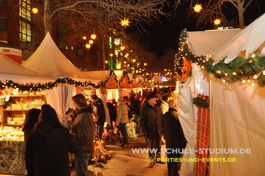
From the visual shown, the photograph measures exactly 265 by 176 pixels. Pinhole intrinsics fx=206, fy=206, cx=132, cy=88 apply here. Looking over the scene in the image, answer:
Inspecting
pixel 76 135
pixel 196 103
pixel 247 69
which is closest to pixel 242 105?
pixel 247 69

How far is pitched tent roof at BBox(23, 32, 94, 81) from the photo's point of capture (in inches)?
282

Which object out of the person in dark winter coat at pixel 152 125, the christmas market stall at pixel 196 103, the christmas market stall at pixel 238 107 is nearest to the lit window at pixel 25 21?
the person in dark winter coat at pixel 152 125

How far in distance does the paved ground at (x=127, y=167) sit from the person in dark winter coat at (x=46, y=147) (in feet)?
9.88

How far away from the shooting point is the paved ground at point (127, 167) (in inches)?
230

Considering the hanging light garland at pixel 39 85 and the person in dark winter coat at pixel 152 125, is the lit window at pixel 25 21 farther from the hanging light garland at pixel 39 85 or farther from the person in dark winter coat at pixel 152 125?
the person in dark winter coat at pixel 152 125

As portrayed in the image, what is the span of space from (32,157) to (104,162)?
12.9 feet

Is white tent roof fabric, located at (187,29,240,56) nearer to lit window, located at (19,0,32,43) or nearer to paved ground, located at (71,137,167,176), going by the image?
paved ground, located at (71,137,167,176)

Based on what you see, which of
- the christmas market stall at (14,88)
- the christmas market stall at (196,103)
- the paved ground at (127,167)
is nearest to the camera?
the christmas market stall at (196,103)

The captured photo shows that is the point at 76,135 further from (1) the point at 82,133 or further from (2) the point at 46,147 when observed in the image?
(2) the point at 46,147

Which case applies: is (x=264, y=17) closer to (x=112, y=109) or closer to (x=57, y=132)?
(x=57, y=132)

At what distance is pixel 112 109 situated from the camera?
9547 mm

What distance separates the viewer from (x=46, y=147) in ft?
9.75

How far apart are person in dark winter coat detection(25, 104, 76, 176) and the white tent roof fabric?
3.83 m

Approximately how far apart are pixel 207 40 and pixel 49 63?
5.48 metres
